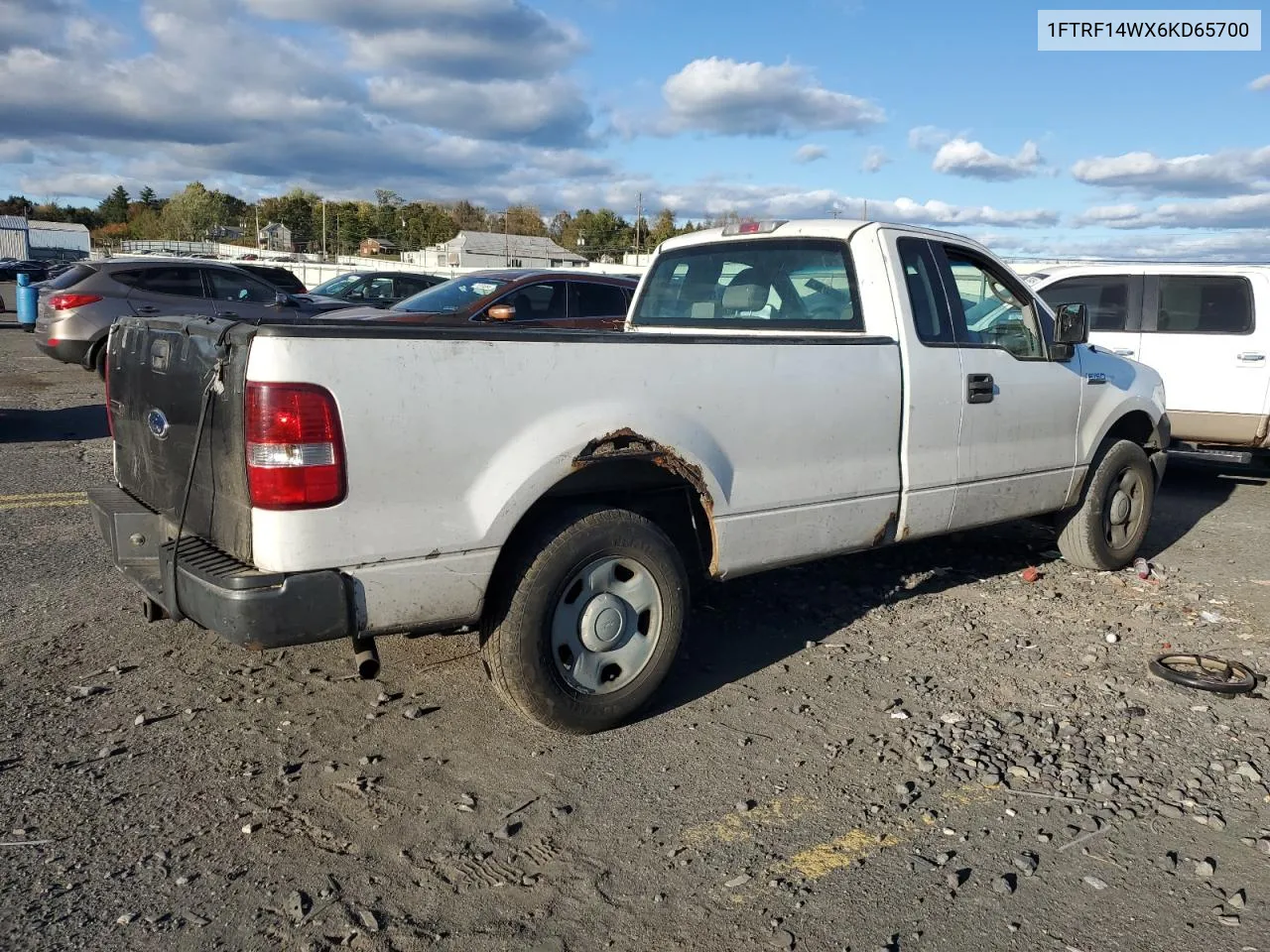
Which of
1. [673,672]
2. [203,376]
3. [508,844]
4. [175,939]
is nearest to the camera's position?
[175,939]

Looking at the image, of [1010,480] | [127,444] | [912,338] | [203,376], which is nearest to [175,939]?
[203,376]

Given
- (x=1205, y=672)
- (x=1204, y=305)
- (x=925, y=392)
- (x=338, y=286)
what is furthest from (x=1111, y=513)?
(x=338, y=286)

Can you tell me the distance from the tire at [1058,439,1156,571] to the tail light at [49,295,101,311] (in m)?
12.9

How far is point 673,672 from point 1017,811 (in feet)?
5.28

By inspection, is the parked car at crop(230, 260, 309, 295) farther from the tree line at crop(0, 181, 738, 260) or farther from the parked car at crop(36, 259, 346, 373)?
the tree line at crop(0, 181, 738, 260)

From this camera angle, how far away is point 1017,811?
3.45m

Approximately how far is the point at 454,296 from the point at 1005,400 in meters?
7.39

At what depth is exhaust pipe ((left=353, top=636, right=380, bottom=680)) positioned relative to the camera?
341 cm

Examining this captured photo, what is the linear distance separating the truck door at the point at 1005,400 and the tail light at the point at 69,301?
1259 cm

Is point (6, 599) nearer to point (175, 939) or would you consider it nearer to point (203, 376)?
point (203, 376)

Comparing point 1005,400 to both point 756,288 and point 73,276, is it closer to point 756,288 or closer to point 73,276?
point 756,288

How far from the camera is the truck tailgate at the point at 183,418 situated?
10.7ft

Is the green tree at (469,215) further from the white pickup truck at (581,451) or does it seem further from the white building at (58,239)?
the white pickup truck at (581,451)

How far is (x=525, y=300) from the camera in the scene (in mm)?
11219
